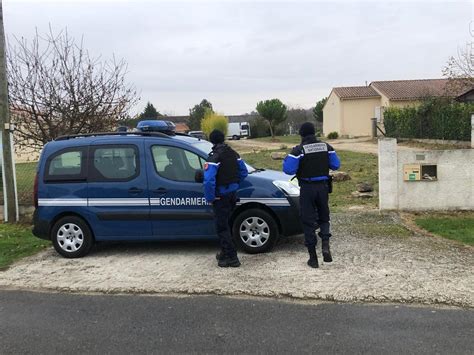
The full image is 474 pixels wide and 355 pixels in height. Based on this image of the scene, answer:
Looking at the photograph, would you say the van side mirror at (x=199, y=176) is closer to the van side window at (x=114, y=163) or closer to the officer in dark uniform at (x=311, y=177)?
the van side window at (x=114, y=163)

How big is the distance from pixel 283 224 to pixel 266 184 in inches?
22.5

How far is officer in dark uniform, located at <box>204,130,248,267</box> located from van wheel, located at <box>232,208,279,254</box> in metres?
0.41

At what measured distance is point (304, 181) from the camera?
619cm

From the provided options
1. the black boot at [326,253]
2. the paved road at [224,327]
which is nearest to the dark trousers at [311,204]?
the black boot at [326,253]

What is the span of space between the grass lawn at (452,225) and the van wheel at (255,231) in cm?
273

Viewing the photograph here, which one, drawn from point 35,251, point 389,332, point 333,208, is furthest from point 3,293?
point 333,208

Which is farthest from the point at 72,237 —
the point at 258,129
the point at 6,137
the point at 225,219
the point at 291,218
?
the point at 258,129

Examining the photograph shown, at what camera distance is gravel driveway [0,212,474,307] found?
5.31 metres

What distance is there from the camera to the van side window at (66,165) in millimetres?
7254

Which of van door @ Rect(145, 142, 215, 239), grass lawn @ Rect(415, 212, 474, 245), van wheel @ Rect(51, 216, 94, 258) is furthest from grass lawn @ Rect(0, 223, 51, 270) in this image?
grass lawn @ Rect(415, 212, 474, 245)

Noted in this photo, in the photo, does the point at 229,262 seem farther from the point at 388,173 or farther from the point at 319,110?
the point at 319,110

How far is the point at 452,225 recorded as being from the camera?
323 inches

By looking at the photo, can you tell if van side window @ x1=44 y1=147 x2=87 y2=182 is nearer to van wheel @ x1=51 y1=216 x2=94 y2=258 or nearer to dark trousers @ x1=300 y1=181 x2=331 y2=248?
van wheel @ x1=51 y1=216 x2=94 y2=258

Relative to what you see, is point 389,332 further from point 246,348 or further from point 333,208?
point 333,208
